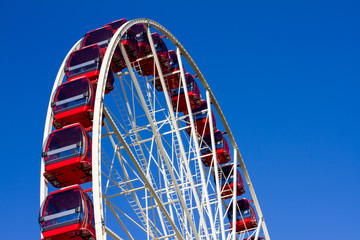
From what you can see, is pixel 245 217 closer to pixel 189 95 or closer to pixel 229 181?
pixel 229 181

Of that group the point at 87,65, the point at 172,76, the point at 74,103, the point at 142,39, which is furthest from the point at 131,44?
the point at 172,76

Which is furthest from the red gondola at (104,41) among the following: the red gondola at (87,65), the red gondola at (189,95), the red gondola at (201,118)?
the red gondola at (201,118)

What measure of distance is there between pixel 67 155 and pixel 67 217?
2182 mm

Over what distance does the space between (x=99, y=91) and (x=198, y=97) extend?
11838mm

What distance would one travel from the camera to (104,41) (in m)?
22.1

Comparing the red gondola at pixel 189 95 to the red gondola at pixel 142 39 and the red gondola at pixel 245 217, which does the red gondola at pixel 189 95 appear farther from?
the red gondola at pixel 245 217

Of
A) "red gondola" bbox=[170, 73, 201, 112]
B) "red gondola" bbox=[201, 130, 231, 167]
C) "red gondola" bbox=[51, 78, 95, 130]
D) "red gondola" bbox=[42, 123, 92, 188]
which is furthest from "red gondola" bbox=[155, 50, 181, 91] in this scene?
"red gondola" bbox=[42, 123, 92, 188]

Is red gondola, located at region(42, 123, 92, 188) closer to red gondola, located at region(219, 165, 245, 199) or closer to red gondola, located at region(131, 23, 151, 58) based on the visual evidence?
red gondola, located at region(131, 23, 151, 58)

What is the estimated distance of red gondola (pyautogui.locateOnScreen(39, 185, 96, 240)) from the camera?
53.9 feet

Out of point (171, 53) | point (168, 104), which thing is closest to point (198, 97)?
point (171, 53)

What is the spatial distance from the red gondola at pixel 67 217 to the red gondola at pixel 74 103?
308 centimetres

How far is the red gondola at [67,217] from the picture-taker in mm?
16422

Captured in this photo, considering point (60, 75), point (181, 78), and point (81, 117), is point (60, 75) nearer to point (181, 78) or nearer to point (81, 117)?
point (81, 117)

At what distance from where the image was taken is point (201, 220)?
21359 mm
